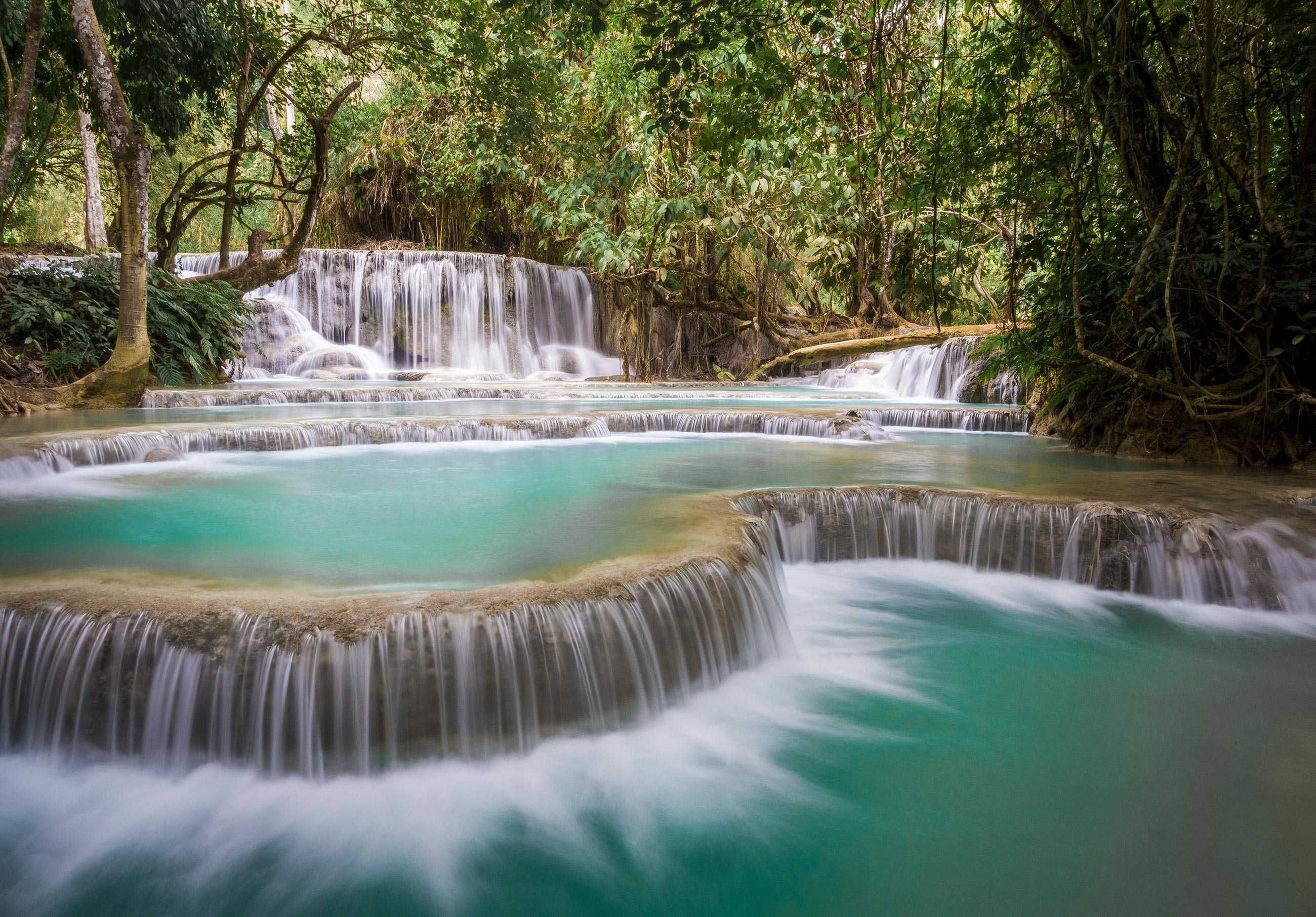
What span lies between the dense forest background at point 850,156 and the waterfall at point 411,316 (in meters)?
1.65

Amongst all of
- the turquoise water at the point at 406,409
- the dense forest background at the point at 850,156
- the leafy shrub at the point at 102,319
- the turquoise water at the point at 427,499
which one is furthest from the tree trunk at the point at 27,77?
the turquoise water at the point at 427,499

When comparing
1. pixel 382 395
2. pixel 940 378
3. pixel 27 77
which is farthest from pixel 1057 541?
pixel 940 378

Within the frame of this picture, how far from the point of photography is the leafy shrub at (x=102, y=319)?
9289mm

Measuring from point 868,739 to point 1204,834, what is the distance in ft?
3.27

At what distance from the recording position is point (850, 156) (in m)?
7.91

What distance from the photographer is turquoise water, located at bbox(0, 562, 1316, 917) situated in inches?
80.3

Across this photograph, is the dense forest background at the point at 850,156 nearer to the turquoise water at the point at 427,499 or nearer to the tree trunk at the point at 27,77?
the tree trunk at the point at 27,77

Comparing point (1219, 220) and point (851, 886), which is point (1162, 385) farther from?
point (851, 886)

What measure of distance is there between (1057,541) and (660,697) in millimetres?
2590

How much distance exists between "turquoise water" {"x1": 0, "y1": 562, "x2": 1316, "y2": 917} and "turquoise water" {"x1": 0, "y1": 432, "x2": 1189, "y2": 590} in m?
0.84

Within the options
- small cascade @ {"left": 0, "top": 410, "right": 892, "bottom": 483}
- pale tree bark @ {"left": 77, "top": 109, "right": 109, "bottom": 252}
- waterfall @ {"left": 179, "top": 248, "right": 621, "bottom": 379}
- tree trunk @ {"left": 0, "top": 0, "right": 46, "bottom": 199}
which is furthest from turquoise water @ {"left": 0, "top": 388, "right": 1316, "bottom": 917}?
pale tree bark @ {"left": 77, "top": 109, "right": 109, "bottom": 252}

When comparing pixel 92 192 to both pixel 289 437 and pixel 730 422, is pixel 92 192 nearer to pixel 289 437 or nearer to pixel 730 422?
pixel 289 437

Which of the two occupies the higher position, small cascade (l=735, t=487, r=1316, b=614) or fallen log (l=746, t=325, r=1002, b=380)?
fallen log (l=746, t=325, r=1002, b=380)

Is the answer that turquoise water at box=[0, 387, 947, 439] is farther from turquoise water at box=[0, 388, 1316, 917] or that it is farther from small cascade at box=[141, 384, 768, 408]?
turquoise water at box=[0, 388, 1316, 917]
